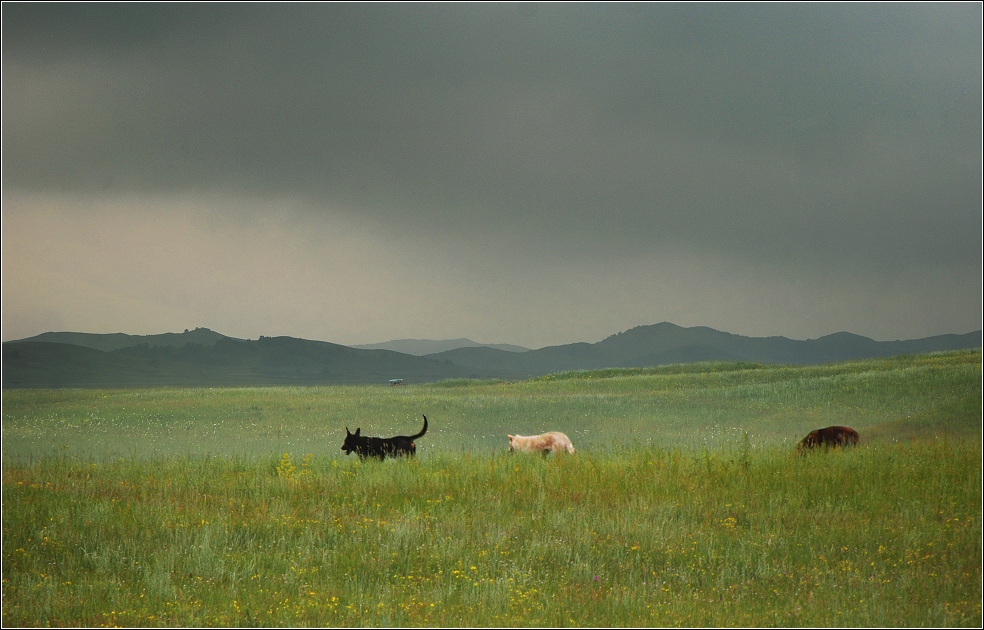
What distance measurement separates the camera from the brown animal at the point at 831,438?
1736 centimetres

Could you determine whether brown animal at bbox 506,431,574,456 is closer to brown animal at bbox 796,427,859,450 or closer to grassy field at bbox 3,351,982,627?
grassy field at bbox 3,351,982,627

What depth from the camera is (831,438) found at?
17.6 m

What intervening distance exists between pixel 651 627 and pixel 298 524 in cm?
573

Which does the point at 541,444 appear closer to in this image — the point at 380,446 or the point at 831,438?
the point at 380,446

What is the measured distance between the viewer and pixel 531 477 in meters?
14.1

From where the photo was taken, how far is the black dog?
56.7ft

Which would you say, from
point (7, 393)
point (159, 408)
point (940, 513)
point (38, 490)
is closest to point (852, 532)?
point (940, 513)

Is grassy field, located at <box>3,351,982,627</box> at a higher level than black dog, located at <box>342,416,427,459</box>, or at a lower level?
lower

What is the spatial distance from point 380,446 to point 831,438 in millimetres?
10263

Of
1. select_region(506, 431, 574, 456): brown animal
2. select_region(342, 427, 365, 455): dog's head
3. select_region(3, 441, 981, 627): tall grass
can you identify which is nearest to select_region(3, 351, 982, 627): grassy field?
select_region(3, 441, 981, 627): tall grass

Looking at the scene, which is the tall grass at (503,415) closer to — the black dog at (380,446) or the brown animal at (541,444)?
the brown animal at (541,444)

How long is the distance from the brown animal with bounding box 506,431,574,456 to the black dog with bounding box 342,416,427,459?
2178mm

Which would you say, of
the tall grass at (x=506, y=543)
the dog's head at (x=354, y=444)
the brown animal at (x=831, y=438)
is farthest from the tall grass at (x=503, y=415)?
the tall grass at (x=506, y=543)

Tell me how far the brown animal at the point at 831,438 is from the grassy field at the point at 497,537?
0.61 metres
